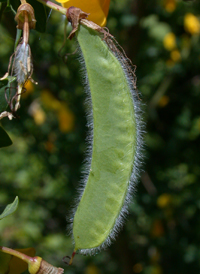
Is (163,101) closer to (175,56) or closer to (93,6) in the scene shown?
(175,56)

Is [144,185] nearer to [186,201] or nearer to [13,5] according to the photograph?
[186,201]

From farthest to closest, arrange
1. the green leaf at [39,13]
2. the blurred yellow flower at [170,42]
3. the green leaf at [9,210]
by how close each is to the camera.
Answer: the blurred yellow flower at [170,42] → the green leaf at [39,13] → the green leaf at [9,210]

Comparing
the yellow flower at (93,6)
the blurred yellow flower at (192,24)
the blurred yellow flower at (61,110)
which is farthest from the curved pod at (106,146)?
the blurred yellow flower at (192,24)

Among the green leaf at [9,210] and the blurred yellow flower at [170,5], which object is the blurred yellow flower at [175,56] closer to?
the blurred yellow flower at [170,5]

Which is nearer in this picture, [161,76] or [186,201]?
[186,201]

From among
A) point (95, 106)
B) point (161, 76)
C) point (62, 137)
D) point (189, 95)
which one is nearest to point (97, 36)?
point (95, 106)

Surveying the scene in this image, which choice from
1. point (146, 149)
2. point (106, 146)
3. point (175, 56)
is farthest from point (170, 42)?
point (106, 146)

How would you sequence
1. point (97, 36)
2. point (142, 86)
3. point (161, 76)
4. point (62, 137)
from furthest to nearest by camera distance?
point (161, 76), point (142, 86), point (62, 137), point (97, 36)
